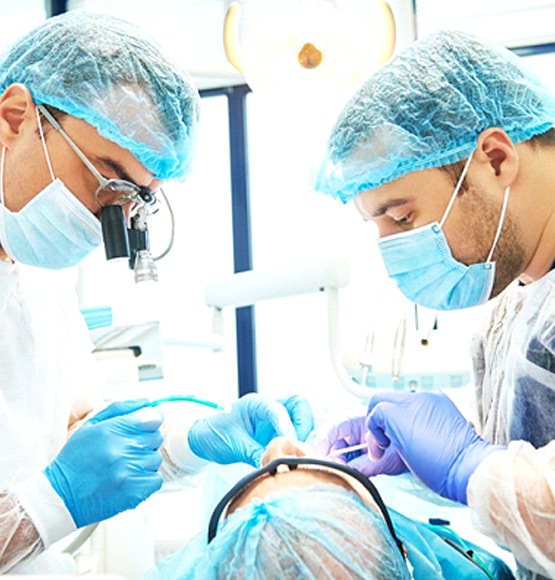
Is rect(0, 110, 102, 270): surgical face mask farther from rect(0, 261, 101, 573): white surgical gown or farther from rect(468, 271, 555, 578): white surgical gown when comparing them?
rect(468, 271, 555, 578): white surgical gown

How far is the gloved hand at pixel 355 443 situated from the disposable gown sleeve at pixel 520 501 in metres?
0.34

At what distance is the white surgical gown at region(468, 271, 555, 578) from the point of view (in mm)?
998

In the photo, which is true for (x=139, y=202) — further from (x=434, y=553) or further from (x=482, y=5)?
(x=482, y=5)

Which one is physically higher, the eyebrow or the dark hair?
the dark hair

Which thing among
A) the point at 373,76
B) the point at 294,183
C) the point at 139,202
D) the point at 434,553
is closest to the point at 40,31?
the point at 139,202

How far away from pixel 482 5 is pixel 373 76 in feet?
8.57

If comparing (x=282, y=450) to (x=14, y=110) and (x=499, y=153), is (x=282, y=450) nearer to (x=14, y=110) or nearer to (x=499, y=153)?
(x=499, y=153)

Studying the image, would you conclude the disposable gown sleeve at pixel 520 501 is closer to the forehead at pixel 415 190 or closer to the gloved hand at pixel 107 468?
the forehead at pixel 415 190

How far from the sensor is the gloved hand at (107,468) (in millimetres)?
1210

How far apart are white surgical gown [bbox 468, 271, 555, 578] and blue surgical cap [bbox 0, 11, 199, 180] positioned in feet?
2.44

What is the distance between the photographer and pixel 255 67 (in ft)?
6.33

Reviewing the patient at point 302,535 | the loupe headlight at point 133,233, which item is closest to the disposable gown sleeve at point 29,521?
the patient at point 302,535

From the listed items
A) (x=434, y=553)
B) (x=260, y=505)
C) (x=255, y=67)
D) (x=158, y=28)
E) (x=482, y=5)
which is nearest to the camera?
(x=260, y=505)

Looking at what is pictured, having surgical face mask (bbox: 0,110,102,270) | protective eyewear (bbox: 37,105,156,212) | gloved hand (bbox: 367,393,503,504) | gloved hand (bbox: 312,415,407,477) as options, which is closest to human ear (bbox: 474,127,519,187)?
gloved hand (bbox: 367,393,503,504)
